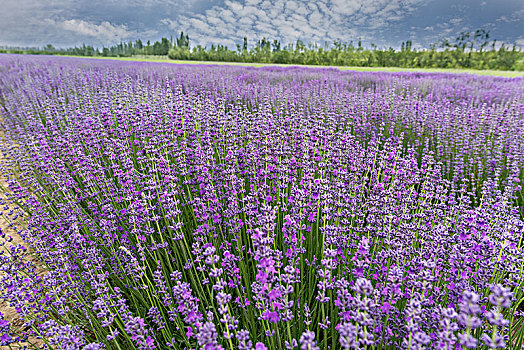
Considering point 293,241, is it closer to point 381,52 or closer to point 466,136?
point 466,136

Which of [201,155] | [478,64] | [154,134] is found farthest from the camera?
[478,64]

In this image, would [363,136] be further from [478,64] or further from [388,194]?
[478,64]

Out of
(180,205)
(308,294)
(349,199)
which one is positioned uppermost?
(349,199)

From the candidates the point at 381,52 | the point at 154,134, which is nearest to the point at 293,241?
the point at 154,134

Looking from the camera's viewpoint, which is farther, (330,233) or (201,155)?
(201,155)

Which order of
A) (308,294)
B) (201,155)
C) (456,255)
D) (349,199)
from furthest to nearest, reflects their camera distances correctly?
(201,155) → (349,199) → (308,294) → (456,255)

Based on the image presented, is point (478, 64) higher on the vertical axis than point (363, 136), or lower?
higher

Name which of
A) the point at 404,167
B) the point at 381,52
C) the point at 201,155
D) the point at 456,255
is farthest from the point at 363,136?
the point at 381,52

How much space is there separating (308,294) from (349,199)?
2.89ft

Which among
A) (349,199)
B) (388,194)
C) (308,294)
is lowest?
(308,294)

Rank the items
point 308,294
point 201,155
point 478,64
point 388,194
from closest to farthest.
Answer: point 308,294
point 388,194
point 201,155
point 478,64

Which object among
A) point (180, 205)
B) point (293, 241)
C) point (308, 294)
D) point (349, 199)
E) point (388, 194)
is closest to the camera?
point (293, 241)

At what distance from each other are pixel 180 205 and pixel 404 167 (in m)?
2.25

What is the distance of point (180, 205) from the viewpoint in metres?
2.86
